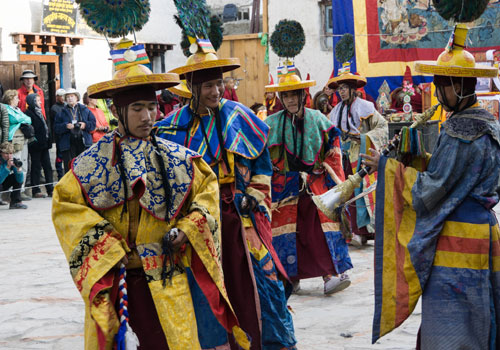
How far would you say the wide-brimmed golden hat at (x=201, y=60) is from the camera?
4734 millimetres

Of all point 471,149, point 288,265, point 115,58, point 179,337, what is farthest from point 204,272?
point 288,265

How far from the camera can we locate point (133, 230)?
3.66 m

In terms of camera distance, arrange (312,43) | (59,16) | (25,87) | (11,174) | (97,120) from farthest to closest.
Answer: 1. (312,43)
2. (59,16)
3. (97,120)
4. (25,87)
5. (11,174)

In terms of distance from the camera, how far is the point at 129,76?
12.0 ft

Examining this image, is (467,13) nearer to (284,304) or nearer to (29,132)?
(284,304)

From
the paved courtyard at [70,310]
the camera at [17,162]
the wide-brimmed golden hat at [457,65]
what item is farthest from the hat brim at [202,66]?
the camera at [17,162]

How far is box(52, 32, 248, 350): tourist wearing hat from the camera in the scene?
3504 millimetres

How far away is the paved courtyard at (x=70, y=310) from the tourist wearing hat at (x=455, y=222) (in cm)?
136

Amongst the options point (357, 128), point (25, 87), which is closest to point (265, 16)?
point (25, 87)

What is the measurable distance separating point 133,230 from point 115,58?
854mm

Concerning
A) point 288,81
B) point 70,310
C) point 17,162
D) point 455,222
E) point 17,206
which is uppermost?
point 288,81

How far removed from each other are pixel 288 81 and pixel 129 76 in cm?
302

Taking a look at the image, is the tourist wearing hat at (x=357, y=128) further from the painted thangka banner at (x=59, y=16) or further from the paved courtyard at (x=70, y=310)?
the painted thangka banner at (x=59, y=16)

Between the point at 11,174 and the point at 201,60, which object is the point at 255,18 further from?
the point at 201,60
